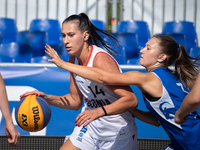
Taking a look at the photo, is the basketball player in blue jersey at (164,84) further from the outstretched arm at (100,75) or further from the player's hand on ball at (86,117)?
the player's hand on ball at (86,117)

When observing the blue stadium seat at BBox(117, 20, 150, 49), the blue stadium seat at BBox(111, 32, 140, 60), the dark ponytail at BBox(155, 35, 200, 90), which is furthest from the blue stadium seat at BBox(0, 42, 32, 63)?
the dark ponytail at BBox(155, 35, 200, 90)

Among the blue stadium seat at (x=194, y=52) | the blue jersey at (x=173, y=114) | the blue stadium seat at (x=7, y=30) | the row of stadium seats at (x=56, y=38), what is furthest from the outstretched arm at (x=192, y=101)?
the blue stadium seat at (x=7, y=30)

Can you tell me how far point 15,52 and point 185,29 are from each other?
4314 millimetres

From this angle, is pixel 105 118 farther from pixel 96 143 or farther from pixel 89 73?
pixel 89 73

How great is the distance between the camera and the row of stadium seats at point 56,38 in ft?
16.9

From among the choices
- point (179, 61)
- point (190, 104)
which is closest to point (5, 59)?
point (179, 61)

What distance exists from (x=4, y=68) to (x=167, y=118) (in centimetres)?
254

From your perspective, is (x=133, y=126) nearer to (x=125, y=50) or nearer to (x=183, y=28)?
(x=125, y=50)

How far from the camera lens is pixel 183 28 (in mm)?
6547

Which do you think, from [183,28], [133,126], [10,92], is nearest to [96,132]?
[133,126]

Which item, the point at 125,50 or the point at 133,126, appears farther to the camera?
the point at 125,50

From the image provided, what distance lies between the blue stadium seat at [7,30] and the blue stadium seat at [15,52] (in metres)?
1.12

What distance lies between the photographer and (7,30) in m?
6.18

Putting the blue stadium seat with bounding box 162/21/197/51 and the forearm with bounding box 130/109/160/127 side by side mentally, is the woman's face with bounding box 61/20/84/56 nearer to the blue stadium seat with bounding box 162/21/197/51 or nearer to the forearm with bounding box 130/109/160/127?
the forearm with bounding box 130/109/160/127
